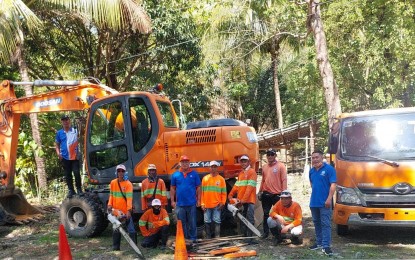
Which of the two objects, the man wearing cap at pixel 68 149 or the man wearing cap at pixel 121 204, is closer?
the man wearing cap at pixel 121 204

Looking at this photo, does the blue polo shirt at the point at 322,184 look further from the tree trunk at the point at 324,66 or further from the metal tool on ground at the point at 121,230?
the tree trunk at the point at 324,66

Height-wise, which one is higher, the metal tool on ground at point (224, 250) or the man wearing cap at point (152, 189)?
the man wearing cap at point (152, 189)

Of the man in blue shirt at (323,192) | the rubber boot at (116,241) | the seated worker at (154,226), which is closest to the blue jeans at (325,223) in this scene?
the man in blue shirt at (323,192)

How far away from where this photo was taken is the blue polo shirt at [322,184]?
23.1ft

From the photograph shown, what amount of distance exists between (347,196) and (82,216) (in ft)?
16.1

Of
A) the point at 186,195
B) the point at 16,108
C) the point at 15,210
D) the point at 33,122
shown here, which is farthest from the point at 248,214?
the point at 33,122

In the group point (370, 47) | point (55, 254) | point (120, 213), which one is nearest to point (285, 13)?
point (370, 47)

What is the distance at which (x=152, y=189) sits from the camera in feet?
26.3

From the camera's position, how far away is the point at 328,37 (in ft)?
56.4

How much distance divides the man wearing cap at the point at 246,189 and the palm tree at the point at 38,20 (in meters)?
6.19

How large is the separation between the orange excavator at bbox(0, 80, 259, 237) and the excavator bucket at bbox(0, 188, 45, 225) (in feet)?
5.49

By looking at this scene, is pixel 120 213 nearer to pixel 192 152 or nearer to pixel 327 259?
pixel 192 152

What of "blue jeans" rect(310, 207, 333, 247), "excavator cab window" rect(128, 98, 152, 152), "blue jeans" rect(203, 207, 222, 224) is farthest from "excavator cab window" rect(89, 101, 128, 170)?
"blue jeans" rect(310, 207, 333, 247)

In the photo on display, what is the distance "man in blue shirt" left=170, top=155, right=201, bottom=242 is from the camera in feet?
25.8
